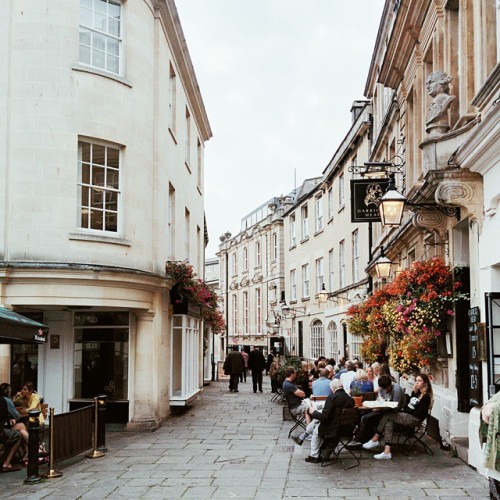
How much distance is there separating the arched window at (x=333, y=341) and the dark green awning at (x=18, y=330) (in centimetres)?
2090

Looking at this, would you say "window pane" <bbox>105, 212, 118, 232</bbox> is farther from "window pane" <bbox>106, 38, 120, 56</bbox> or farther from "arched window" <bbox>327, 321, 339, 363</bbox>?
"arched window" <bbox>327, 321, 339, 363</bbox>

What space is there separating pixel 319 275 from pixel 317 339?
2988mm

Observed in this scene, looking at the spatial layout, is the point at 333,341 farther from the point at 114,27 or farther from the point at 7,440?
the point at 7,440

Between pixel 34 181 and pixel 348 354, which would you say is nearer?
pixel 34 181

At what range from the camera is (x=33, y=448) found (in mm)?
10898

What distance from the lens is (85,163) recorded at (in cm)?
1555

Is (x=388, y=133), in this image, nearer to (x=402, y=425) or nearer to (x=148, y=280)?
(x=148, y=280)

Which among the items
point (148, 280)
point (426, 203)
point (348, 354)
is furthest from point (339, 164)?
point (426, 203)

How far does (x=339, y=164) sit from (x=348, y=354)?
794 centimetres

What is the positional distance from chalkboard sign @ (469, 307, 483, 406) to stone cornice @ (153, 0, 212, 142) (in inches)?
429

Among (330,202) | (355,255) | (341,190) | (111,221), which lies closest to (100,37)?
(111,221)

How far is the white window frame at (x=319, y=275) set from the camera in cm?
3509

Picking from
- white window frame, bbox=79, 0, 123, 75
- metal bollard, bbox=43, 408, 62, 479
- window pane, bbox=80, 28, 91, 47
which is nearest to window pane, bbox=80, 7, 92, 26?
white window frame, bbox=79, 0, 123, 75

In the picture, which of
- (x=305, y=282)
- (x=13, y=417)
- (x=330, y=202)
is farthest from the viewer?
(x=305, y=282)
